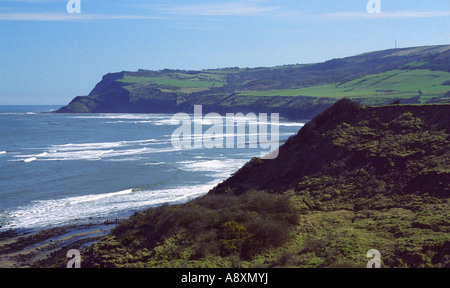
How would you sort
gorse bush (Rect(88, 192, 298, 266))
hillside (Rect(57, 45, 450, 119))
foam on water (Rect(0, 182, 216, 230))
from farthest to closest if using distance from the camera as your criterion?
hillside (Rect(57, 45, 450, 119)) < foam on water (Rect(0, 182, 216, 230)) < gorse bush (Rect(88, 192, 298, 266))

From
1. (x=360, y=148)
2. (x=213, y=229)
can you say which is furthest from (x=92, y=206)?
(x=360, y=148)

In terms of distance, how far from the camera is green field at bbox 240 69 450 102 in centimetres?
9986

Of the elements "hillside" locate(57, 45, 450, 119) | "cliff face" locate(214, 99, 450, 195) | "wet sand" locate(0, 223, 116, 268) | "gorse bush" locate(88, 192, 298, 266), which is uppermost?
"hillside" locate(57, 45, 450, 119)

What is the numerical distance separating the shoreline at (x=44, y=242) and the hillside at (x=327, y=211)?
3660 mm

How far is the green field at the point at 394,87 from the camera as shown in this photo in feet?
328

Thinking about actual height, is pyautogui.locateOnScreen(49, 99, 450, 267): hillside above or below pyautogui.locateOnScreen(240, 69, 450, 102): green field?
below

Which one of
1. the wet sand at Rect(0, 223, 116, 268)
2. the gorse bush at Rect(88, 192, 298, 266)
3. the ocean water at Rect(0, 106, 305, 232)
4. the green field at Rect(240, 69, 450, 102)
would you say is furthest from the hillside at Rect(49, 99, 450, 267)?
the green field at Rect(240, 69, 450, 102)

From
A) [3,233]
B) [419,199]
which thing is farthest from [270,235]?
[3,233]

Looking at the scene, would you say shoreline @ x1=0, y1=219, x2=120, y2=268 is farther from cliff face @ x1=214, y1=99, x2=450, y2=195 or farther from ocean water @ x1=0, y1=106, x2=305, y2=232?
cliff face @ x1=214, y1=99, x2=450, y2=195

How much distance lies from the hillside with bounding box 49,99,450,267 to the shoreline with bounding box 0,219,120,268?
366cm

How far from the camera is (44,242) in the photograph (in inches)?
813

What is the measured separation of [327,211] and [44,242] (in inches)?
518

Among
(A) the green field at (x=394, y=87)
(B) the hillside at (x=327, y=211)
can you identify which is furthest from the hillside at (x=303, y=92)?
(B) the hillside at (x=327, y=211)

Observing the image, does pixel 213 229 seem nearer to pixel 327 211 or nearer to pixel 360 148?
pixel 327 211
